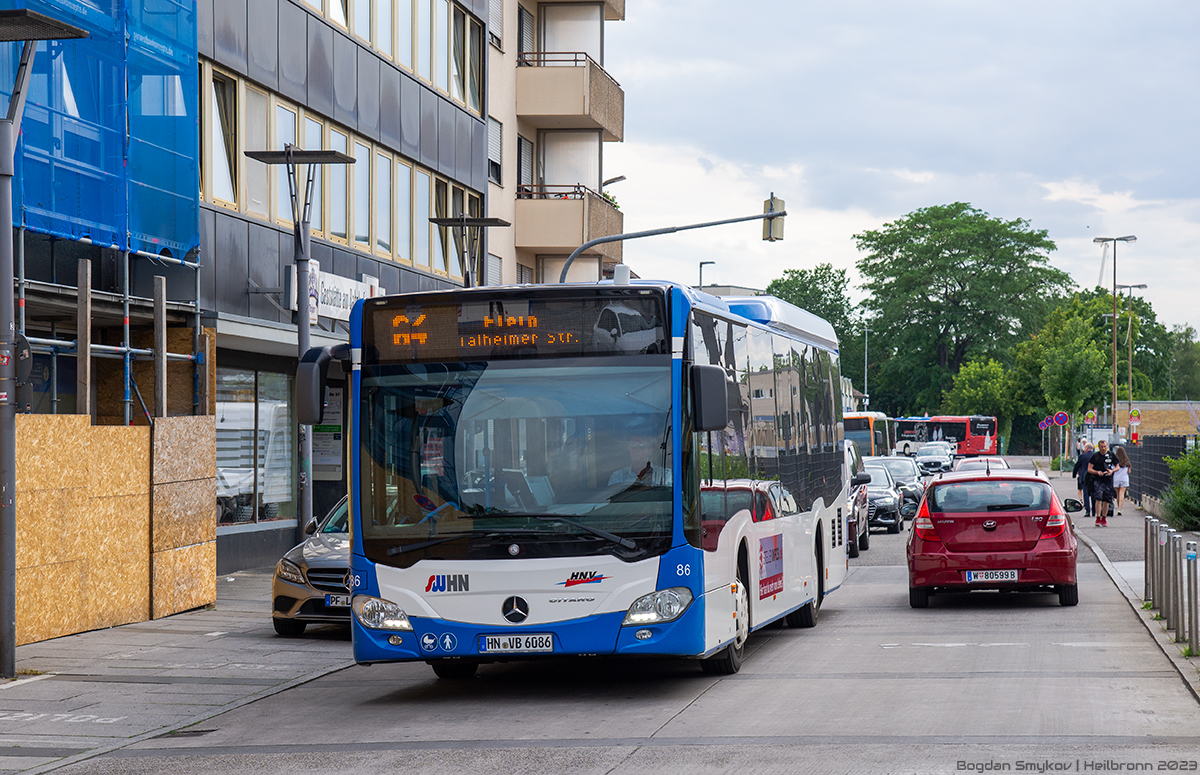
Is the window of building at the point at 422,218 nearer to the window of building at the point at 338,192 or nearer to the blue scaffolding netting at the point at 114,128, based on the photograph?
the window of building at the point at 338,192

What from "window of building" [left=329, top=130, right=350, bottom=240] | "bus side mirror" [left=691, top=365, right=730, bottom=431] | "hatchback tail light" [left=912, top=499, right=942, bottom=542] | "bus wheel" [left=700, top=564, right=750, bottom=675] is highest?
"window of building" [left=329, top=130, right=350, bottom=240]

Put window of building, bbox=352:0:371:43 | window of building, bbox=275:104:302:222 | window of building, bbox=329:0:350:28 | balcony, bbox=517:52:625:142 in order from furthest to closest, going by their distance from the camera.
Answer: balcony, bbox=517:52:625:142 → window of building, bbox=352:0:371:43 → window of building, bbox=329:0:350:28 → window of building, bbox=275:104:302:222

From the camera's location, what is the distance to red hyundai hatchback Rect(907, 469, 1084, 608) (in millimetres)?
16531

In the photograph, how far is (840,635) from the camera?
14.7m

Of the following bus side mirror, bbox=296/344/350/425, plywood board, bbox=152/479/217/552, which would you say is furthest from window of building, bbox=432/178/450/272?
bus side mirror, bbox=296/344/350/425

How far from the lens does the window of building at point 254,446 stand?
22391 mm

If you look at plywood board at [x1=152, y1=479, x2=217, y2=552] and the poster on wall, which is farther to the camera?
the poster on wall

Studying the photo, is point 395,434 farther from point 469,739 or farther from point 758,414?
point 758,414

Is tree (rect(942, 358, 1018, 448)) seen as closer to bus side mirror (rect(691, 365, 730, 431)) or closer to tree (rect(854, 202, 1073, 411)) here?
tree (rect(854, 202, 1073, 411))

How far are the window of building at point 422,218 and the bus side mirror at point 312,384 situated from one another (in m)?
17.6

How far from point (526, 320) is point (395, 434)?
3.88 feet

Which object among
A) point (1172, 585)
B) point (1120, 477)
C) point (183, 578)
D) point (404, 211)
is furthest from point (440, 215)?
point (1172, 585)

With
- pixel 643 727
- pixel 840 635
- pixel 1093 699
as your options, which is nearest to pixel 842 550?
pixel 840 635

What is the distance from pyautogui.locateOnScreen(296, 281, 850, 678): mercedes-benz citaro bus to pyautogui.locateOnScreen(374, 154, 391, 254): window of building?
51.1 ft
